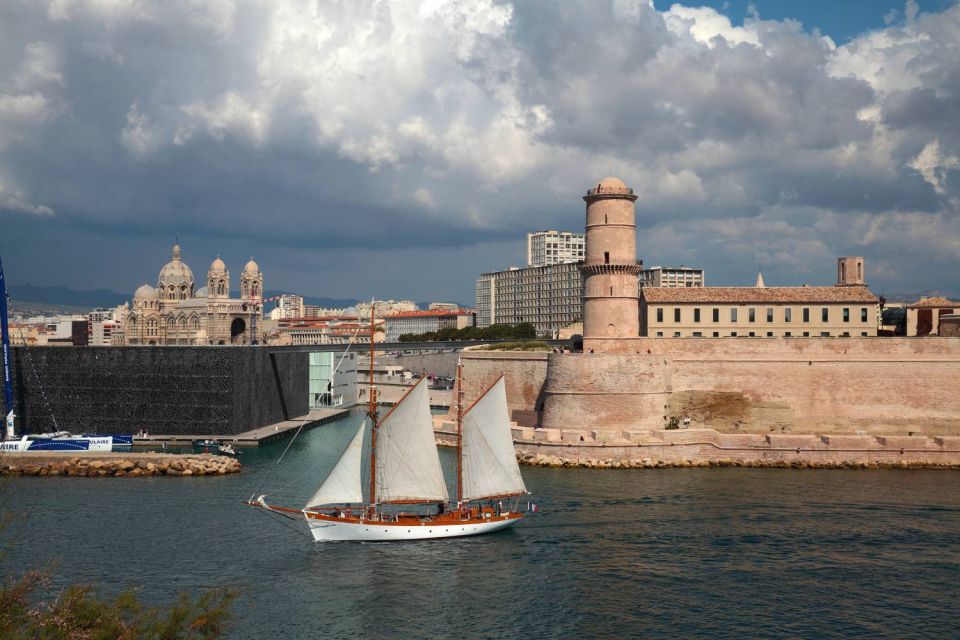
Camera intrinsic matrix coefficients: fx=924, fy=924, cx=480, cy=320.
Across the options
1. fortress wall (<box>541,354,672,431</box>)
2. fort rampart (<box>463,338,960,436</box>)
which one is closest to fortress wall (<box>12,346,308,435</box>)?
fort rampart (<box>463,338,960,436</box>)

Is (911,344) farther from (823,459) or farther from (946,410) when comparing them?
(823,459)

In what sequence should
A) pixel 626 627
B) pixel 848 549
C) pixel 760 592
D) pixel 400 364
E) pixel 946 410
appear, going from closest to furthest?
pixel 626 627, pixel 760 592, pixel 848 549, pixel 946 410, pixel 400 364

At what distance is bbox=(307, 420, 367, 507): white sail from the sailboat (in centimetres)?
4

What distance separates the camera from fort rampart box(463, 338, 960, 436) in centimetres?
5181

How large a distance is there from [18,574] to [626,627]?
61.4ft

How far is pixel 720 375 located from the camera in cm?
5419

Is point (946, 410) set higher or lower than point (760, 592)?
higher

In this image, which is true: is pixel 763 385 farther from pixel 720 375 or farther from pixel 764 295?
pixel 764 295

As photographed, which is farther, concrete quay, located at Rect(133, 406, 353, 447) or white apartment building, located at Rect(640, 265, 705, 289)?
white apartment building, located at Rect(640, 265, 705, 289)

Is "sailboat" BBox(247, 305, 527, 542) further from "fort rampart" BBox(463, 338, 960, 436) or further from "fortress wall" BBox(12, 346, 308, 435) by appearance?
"fortress wall" BBox(12, 346, 308, 435)

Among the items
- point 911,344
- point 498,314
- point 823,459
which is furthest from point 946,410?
point 498,314

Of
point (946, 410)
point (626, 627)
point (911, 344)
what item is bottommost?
point (626, 627)

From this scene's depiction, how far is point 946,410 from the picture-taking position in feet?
172

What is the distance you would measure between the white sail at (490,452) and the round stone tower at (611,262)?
653 inches
